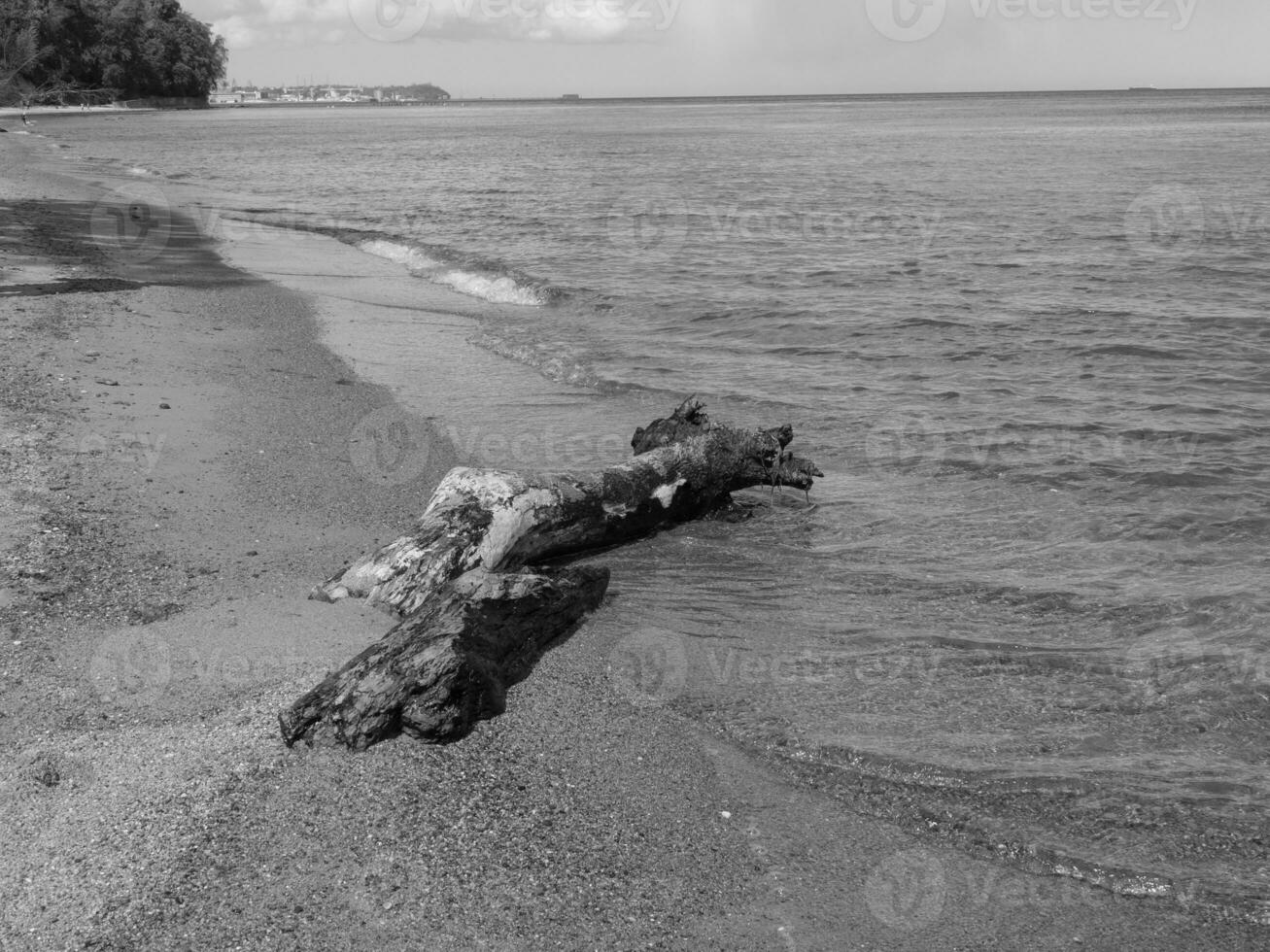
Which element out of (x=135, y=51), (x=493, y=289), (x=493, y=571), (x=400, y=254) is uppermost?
(x=135, y=51)

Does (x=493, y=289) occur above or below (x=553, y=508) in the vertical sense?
above

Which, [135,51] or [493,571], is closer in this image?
[493,571]

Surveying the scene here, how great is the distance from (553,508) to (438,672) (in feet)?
6.67

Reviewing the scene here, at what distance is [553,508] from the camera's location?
636 cm

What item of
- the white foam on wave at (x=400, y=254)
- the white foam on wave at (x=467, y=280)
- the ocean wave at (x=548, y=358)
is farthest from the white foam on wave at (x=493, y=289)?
the ocean wave at (x=548, y=358)

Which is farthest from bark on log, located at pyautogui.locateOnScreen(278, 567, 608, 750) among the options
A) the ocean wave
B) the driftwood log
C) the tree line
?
the tree line

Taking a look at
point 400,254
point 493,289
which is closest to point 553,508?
point 493,289

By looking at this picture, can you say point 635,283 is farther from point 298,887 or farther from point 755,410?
point 298,887

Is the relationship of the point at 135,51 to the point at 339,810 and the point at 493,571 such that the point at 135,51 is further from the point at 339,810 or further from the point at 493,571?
the point at 339,810

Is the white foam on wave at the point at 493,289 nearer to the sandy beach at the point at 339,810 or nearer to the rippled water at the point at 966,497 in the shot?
the rippled water at the point at 966,497

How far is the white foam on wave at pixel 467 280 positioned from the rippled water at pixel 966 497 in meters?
0.07

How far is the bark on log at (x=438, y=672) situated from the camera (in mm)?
4387

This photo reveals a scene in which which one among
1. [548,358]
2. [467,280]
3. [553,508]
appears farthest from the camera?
[467,280]

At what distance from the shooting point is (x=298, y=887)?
3.57 meters
